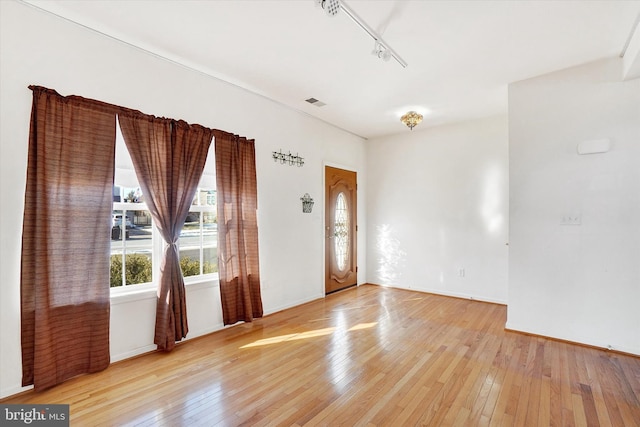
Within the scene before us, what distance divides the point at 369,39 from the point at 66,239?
9.76 feet

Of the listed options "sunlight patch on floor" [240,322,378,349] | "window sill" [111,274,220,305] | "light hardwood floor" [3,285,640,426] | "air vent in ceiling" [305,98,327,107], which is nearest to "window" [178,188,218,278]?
"window sill" [111,274,220,305]

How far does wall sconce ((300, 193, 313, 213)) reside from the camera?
14.8ft

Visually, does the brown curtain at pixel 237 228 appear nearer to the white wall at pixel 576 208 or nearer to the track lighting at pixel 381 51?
the track lighting at pixel 381 51

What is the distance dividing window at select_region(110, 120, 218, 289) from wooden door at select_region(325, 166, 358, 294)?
215cm

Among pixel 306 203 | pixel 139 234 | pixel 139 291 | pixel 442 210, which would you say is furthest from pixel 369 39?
pixel 442 210

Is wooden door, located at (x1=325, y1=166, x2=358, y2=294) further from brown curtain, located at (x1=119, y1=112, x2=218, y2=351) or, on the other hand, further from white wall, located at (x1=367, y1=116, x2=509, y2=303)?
brown curtain, located at (x1=119, y1=112, x2=218, y2=351)

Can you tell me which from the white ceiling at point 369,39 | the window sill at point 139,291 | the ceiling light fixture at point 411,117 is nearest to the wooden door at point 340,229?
the ceiling light fixture at point 411,117

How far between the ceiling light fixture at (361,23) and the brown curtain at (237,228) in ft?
5.99

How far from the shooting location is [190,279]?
10.9 ft

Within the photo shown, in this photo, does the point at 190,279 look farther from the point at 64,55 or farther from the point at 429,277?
the point at 429,277

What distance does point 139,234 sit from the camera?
2918mm

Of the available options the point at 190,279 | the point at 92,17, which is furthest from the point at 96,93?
the point at 190,279

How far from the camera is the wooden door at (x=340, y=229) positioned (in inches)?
199

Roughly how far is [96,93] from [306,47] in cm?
186
